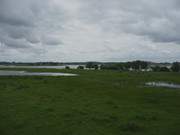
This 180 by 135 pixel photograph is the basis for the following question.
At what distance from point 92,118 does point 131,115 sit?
8.29ft

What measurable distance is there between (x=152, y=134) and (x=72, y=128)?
3732 millimetres

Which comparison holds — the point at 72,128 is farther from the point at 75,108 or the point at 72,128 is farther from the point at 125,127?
the point at 75,108

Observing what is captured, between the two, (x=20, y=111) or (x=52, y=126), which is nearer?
(x=52, y=126)

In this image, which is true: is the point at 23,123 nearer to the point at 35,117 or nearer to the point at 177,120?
the point at 35,117

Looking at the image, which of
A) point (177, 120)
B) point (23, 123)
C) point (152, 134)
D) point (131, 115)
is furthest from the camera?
point (131, 115)

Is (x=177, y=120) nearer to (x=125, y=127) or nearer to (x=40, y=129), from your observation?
(x=125, y=127)

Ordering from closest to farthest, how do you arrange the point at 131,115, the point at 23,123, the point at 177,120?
the point at 23,123 < the point at 177,120 < the point at 131,115

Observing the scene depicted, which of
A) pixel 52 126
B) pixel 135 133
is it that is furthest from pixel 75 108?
pixel 135 133

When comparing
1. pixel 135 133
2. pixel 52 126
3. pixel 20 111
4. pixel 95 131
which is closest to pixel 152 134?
pixel 135 133

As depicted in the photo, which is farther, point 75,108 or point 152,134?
point 75,108

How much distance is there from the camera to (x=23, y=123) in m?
12.6

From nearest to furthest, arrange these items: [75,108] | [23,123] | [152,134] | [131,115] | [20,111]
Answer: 1. [152,134]
2. [23,123]
3. [131,115]
4. [20,111]
5. [75,108]

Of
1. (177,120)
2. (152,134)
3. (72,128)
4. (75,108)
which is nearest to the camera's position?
(152,134)

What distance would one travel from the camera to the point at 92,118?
1365 cm
